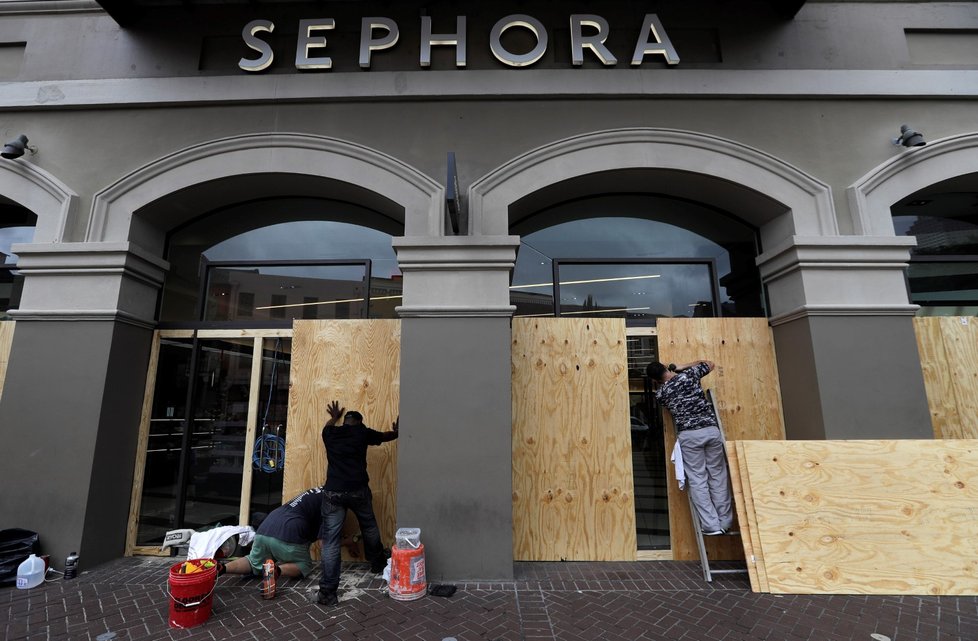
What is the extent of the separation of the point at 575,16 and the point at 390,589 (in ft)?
22.5

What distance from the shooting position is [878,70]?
5934mm

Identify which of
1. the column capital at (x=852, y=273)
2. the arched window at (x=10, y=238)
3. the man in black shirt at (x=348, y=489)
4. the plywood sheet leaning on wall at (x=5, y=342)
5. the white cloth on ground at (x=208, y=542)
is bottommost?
the white cloth on ground at (x=208, y=542)

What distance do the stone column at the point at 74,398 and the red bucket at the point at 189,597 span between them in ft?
6.85

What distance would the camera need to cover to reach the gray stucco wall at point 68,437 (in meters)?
5.10

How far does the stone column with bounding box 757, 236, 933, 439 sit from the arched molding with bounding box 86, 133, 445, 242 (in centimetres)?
448

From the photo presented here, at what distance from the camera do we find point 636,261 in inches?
247

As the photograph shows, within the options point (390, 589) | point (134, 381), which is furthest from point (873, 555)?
point (134, 381)

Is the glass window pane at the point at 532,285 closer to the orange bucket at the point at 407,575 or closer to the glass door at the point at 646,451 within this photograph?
the glass door at the point at 646,451

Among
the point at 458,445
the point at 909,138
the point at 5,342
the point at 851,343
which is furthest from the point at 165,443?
the point at 909,138

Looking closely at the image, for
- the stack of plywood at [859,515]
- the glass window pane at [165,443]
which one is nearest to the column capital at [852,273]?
the stack of plywood at [859,515]

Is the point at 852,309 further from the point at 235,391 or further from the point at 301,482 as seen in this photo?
the point at 235,391

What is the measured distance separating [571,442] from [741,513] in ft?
5.90

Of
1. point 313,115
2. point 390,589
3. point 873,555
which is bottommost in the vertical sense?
point 390,589

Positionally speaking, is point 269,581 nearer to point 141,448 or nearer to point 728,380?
point 141,448
